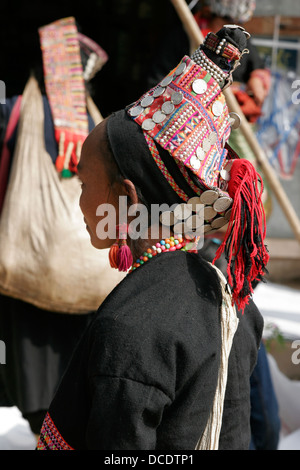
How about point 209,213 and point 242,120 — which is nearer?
point 209,213

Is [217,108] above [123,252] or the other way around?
above

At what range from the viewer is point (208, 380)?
130 cm

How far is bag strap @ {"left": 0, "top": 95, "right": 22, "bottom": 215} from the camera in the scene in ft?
9.43

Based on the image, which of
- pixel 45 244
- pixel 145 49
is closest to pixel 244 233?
pixel 45 244

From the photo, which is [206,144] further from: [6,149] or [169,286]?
[6,149]

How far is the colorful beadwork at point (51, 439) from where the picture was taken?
1.28 metres

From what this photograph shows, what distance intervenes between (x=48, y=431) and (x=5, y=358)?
6.03 ft

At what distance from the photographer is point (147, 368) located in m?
1.21

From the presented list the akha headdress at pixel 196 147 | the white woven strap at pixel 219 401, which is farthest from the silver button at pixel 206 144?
the white woven strap at pixel 219 401

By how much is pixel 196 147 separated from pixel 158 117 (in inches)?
4.1

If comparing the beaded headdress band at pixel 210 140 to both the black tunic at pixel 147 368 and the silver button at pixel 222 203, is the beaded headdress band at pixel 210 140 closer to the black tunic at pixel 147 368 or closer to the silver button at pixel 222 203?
the silver button at pixel 222 203

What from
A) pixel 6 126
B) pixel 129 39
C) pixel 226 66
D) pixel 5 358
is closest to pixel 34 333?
pixel 5 358

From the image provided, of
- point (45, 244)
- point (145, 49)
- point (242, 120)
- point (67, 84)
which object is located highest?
point (145, 49)

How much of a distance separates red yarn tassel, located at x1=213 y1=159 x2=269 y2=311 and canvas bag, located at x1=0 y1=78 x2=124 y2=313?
4.43ft
